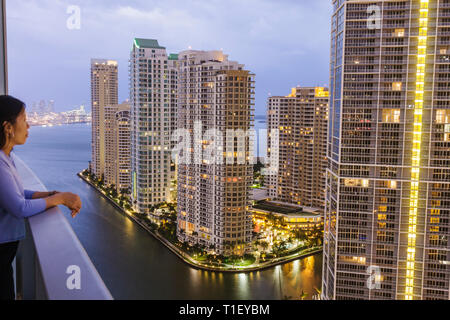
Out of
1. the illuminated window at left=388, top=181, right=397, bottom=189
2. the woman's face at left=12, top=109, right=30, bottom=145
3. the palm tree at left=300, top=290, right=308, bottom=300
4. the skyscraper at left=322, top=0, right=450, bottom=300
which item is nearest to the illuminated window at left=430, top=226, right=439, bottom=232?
the skyscraper at left=322, top=0, right=450, bottom=300

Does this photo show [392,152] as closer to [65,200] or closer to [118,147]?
[65,200]

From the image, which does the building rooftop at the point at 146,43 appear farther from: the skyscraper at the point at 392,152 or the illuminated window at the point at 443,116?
the illuminated window at the point at 443,116

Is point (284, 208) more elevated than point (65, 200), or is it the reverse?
point (65, 200)

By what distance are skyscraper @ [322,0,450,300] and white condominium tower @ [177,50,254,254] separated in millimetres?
3042

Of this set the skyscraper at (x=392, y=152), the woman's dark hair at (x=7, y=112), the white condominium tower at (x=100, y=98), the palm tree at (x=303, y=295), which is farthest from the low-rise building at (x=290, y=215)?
the woman's dark hair at (x=7, y=112)

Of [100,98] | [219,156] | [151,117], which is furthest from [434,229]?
→ [100,98]

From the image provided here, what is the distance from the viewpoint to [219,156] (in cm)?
955

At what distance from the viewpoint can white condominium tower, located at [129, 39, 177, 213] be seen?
43.9 ft

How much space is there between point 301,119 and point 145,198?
5605 mm

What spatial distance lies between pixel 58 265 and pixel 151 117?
43.5 ft
